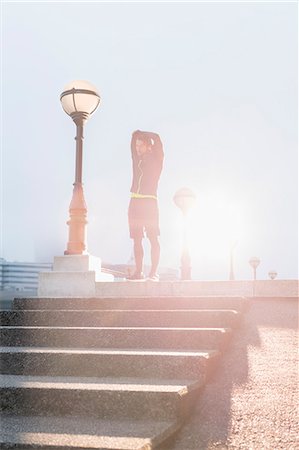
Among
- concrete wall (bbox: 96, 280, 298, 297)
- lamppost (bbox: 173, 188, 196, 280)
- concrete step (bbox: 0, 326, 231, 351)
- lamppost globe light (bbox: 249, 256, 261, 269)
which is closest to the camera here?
concrete step (bbox: 0, 326, 231, 351)

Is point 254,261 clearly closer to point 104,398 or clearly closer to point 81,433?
point 104,398

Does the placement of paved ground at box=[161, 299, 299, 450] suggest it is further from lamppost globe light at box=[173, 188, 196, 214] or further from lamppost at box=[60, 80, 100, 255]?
lamppost globe light at box=[173, 188, 196, 214]

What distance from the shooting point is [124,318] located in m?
6.75

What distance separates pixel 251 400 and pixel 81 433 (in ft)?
5.24

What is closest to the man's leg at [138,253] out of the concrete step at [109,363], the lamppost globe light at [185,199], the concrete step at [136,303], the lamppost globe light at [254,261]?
the concrete step at [136,303]

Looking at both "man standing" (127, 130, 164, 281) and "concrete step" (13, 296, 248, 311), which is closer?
"concrete step" (13, 296, 248, 311)

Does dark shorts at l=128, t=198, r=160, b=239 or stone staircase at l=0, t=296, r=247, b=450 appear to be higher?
dark shorts at l=128, t=198, r=160, b=239

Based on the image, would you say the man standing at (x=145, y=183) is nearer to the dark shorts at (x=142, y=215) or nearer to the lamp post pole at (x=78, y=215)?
the dark shorts at (x=142, y=215)

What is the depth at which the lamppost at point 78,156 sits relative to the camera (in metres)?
9.84

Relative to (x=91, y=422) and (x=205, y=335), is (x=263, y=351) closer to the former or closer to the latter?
(x=205, y=335)

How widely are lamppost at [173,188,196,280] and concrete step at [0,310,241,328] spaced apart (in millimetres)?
9096

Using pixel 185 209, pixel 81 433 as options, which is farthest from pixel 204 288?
pixel 185 209

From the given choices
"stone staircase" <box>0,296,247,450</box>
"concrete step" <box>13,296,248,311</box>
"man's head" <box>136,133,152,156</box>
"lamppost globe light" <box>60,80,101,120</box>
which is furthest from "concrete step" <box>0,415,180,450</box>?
"lamppost globe light" <box>60,80,101,120</box>

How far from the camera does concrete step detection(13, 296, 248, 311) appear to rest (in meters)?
7.26
